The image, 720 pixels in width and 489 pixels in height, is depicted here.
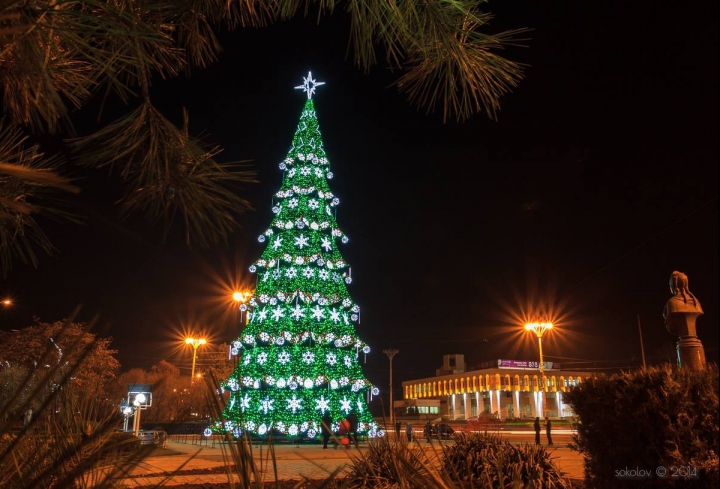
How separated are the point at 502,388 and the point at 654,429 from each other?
99.4 meters

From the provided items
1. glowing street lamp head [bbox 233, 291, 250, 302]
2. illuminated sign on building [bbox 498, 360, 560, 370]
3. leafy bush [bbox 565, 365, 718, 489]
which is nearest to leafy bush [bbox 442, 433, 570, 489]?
leafy bush [bbox 565, 365, 718, 489]

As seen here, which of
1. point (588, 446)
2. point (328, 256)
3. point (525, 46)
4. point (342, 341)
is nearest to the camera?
point (525, 46)

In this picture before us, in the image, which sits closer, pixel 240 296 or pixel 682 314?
pixel 682 314

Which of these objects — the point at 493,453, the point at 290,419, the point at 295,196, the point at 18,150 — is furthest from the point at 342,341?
the point at 18,150

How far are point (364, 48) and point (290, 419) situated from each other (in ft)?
65.9

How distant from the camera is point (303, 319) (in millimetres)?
22891

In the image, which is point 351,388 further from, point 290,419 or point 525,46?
point 525,46

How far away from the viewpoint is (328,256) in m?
24.0

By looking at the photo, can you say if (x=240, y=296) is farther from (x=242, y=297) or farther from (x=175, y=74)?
(x=175, y=74)

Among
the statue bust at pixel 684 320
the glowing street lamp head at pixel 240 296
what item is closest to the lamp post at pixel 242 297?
the glowing street lamp head at pixel 240 296

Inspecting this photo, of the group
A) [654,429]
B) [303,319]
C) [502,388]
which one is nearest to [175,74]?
[654,429]

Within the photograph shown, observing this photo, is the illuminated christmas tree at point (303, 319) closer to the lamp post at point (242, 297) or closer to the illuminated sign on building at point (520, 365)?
the lamp post at point (242, 297)

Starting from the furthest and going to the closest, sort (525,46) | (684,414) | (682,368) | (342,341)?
(342,341)
(682,368)
(684,414)
(525,46)

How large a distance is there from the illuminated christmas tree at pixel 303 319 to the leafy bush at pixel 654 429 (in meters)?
17.3
